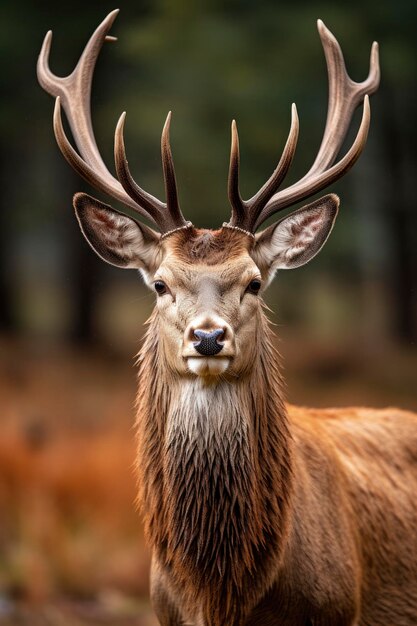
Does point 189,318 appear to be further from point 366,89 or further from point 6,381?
point 6,381

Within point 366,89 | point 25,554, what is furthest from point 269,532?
point 25,554

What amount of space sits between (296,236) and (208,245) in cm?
50

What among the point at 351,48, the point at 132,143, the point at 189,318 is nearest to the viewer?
the point at 189,318

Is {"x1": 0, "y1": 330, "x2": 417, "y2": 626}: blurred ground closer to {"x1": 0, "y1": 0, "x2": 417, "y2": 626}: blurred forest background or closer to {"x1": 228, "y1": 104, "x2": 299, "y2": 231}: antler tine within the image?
{"x1": 0, "y1": 0, "x2": 417, "y2": 626}: blurred forest background

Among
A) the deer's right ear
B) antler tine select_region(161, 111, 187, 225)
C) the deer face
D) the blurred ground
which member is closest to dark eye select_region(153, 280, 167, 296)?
the deer face

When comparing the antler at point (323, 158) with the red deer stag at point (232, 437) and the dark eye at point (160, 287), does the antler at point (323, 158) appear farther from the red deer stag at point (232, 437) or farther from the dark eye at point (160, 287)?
the dark eye at point (160, 287)

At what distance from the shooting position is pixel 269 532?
17.7 feet

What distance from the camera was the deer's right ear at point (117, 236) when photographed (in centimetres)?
567

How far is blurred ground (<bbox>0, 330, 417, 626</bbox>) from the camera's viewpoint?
9688 millimetres

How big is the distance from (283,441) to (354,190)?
12.2 m

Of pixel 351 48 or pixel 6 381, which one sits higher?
pixel 351 48

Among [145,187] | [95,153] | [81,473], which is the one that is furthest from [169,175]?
[145,187]

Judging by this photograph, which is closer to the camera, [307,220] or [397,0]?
[307,220]

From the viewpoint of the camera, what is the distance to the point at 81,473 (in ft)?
36.1
